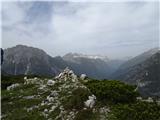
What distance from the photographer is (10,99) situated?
25.8 metres

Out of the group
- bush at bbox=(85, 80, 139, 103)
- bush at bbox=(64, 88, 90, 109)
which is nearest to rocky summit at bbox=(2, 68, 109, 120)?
bush at bbox=(64, 88, 90, 109)

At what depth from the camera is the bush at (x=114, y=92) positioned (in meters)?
22.0

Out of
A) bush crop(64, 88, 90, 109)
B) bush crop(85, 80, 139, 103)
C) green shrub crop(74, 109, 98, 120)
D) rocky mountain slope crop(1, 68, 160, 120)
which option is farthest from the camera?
bush crop(85, 80, 139, 103)

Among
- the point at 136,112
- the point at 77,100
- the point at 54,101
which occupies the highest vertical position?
the point at 77,100

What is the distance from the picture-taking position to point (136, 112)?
19219 mm

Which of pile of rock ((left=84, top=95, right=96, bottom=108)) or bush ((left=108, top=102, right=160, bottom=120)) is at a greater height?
pile of rock ((left=84, top=95, right=96, bottom=108))

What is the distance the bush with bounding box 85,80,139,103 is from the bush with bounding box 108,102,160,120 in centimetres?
150

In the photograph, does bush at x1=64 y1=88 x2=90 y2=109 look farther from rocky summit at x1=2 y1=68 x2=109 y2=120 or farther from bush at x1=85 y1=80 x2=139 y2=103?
Answer: bush at x1=85 y1=80 x2=139 y2=103

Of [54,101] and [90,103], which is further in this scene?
[54,101]

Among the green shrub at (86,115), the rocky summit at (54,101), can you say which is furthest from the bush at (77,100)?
the green shrub at (86,115)

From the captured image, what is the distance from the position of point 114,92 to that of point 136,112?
336 centimetres

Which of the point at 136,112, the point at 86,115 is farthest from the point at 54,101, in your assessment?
the point at 136,112

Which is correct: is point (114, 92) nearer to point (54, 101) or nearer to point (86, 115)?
point (86, 115)

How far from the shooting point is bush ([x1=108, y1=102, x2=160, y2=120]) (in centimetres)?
1891
